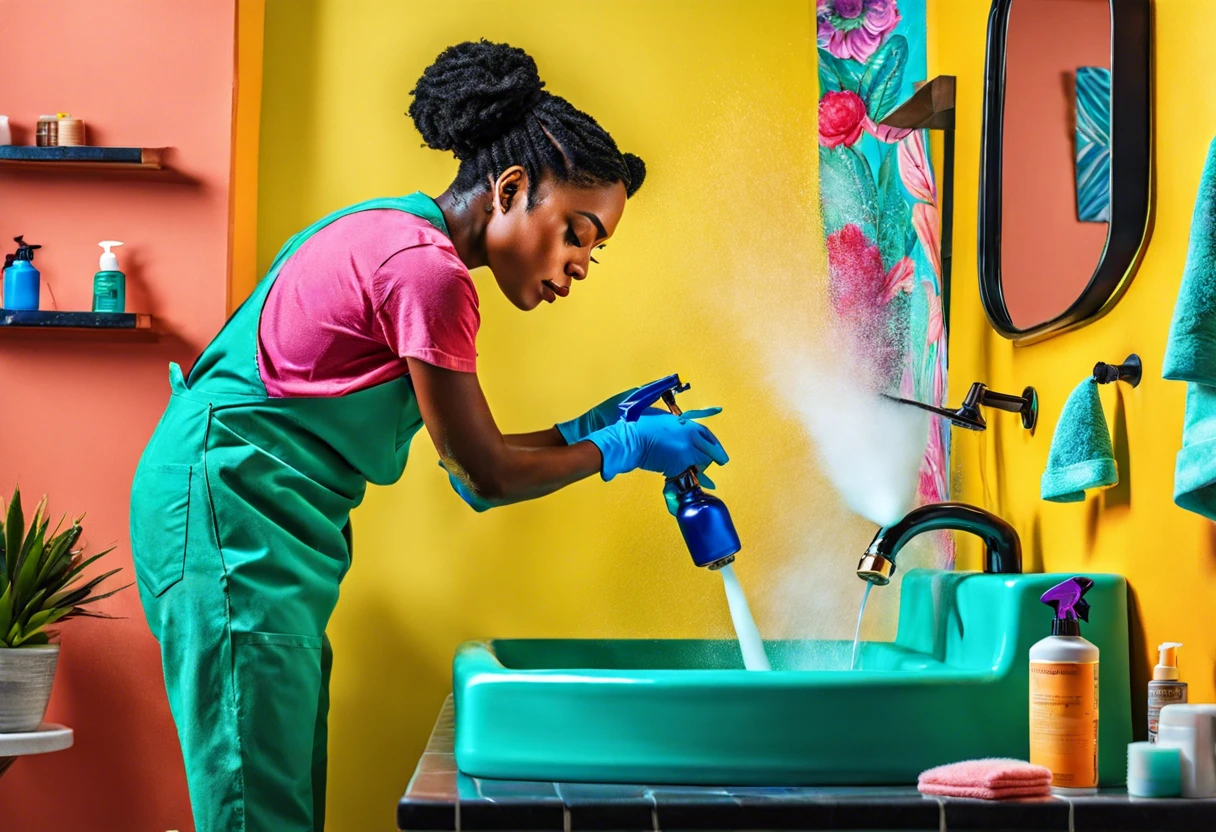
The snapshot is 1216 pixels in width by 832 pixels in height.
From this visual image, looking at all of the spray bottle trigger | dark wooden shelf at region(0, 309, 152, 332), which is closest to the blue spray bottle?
the spray bottle trigger

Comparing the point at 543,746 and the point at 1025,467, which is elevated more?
the point at 1025,467

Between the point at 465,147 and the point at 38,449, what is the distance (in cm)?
91

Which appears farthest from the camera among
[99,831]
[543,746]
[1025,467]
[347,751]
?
[347,751]

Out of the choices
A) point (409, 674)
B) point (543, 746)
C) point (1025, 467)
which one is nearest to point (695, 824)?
point (543, 746)

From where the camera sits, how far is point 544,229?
152 cm

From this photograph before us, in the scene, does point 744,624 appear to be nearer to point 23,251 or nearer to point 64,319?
point 64,319

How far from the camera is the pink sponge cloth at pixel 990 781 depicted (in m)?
0.99

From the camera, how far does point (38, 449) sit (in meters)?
1.85

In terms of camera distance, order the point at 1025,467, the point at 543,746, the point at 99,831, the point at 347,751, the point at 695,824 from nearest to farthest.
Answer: the point at 695,824
the point at 543,746
the point at 1025,467
the point at 99,831
the point at 347,751

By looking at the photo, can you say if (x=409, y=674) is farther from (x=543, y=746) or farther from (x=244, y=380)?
(x=543, y=746)

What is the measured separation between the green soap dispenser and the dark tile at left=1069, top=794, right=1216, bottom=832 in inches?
61.5

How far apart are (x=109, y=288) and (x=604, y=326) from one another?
0.83 metres

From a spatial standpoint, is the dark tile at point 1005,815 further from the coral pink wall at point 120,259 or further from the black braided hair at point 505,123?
the coral pink wall at point 120,259

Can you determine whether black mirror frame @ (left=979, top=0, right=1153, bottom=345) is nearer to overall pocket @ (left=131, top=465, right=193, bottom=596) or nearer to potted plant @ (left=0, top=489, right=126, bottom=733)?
overall pocket @ (left=131, top=465, right=193, bottom=596)
